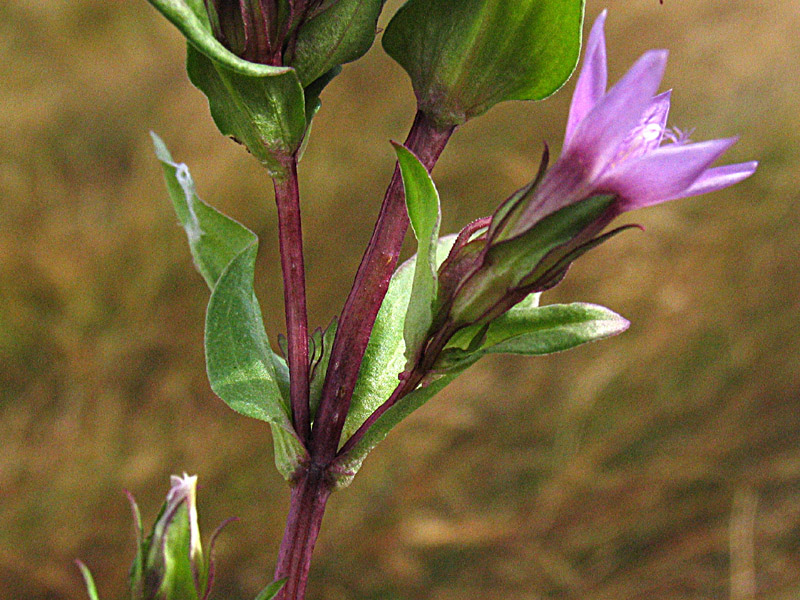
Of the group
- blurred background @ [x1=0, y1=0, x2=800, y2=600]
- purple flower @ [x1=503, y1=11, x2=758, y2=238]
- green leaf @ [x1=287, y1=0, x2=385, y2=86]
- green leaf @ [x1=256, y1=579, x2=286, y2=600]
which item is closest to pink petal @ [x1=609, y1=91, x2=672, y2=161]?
purple flower @ [x1=503, y1=11, x2=758, y2=238]

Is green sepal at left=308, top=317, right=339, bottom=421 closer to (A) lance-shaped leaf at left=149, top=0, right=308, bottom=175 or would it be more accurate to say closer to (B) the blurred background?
(A) lance-shaped leaf at left=149, top=0, right=308, bottom=175

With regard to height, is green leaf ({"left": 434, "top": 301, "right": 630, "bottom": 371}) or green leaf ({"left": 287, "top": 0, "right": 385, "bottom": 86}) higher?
green leaf ({"left": 287, "top": 0, "right": 385, "bottom": 86})

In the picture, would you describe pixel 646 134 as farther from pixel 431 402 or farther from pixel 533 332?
pixel 431 402

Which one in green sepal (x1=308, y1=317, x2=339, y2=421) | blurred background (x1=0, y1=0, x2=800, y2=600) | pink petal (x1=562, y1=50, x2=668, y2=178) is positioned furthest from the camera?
blurred background (x1=0, y1=0, x2=800, y2=600)

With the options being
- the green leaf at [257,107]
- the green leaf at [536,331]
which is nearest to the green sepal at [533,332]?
the green leaf at [536,331]

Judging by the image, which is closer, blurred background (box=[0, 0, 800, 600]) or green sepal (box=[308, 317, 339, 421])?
green sepal (box=[308, 317, 339, 421])

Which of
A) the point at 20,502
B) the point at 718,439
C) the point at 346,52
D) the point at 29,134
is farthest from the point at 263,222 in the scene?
the point at 346,52

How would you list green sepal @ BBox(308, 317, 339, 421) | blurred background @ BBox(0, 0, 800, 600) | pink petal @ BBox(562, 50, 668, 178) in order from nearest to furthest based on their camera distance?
pink petal @ BBox(562, 50, 668, 178) → green sepal @ BBox(308, 317, 339, 421) → blurred background @ BBox(0, 0, 800, 600)
